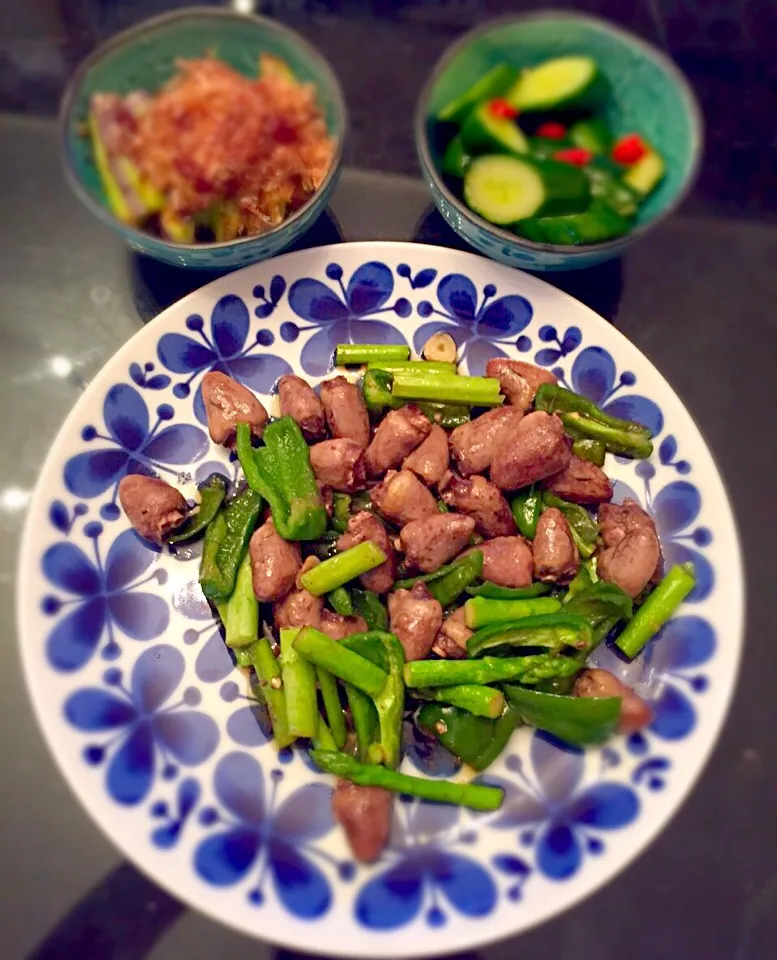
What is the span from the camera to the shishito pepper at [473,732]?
1.83 metres

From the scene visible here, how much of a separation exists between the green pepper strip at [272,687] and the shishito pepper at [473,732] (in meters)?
0.39

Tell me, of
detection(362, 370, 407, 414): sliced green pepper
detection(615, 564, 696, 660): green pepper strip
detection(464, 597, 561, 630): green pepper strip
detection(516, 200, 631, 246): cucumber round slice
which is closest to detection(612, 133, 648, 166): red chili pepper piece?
detection(516, 200, 631, 246): cucumber round slice

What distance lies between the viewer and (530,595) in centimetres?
196

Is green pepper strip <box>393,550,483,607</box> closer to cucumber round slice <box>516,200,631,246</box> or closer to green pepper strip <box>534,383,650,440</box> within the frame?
green pepper strip <box>534,383,650,440</box>

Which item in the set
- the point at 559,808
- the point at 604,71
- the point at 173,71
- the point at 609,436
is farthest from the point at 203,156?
the point at 559,808

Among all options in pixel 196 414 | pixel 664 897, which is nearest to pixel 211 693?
pixel 196 414

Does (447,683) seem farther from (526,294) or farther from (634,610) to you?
(526,294)

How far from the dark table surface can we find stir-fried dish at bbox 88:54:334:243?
408 mm

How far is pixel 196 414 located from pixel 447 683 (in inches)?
42.2

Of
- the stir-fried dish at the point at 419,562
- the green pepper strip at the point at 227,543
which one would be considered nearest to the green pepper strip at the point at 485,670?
the stir-fried dish at the point at 419,562

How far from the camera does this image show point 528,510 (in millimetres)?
2074

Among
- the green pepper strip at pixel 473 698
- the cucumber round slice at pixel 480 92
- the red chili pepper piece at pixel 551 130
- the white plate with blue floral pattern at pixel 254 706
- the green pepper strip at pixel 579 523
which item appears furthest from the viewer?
the red chili pepper piece at pixel 551 130

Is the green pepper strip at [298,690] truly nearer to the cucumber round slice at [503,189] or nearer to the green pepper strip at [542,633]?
the green pepper strip at [542,633]

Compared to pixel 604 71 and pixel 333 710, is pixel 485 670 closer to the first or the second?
pixel 333 710
